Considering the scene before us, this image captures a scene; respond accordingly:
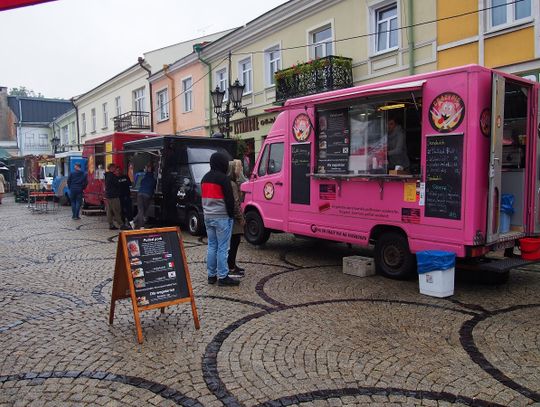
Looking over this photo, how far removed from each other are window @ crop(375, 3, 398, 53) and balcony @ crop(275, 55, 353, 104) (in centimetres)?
108

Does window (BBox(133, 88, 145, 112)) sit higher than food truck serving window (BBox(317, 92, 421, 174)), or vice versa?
window (BBox(133, 88, 145, 112))

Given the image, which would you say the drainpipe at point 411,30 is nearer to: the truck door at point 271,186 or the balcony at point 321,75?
the balcony at point 321,75

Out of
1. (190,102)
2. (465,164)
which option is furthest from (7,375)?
(190,102)

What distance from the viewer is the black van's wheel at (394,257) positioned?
705cm

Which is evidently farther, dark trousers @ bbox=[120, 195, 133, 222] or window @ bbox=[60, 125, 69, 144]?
window @ bbox=[60, 125, 69, 144]

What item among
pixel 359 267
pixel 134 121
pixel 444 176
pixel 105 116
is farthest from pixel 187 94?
pixel 444 176

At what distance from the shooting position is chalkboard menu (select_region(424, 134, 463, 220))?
20.3ft

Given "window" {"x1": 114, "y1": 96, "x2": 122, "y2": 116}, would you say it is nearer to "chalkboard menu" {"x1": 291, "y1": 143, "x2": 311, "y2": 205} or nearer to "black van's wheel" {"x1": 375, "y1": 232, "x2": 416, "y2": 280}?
"chalkboard menu" {"x1": 291, "y1": 143, "x2": 311, "y2": 205}

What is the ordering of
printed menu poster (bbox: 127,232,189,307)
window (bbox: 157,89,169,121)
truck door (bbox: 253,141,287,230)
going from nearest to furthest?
1. printed menu poster (bbox: 127,232,189,307)
2. truck door (bbox: 253,141,287,230)
3. window (bbox: 157,89,169,121)

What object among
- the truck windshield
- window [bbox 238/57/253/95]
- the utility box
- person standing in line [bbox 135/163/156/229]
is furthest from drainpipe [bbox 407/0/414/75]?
window [bbox 238/57/253/95]

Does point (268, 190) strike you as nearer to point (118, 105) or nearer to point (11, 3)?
point (11, 3)

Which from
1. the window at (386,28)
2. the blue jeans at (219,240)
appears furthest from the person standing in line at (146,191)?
the window at (386,28)

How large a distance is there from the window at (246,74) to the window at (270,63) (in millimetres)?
1269

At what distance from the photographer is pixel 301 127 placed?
849 cm
